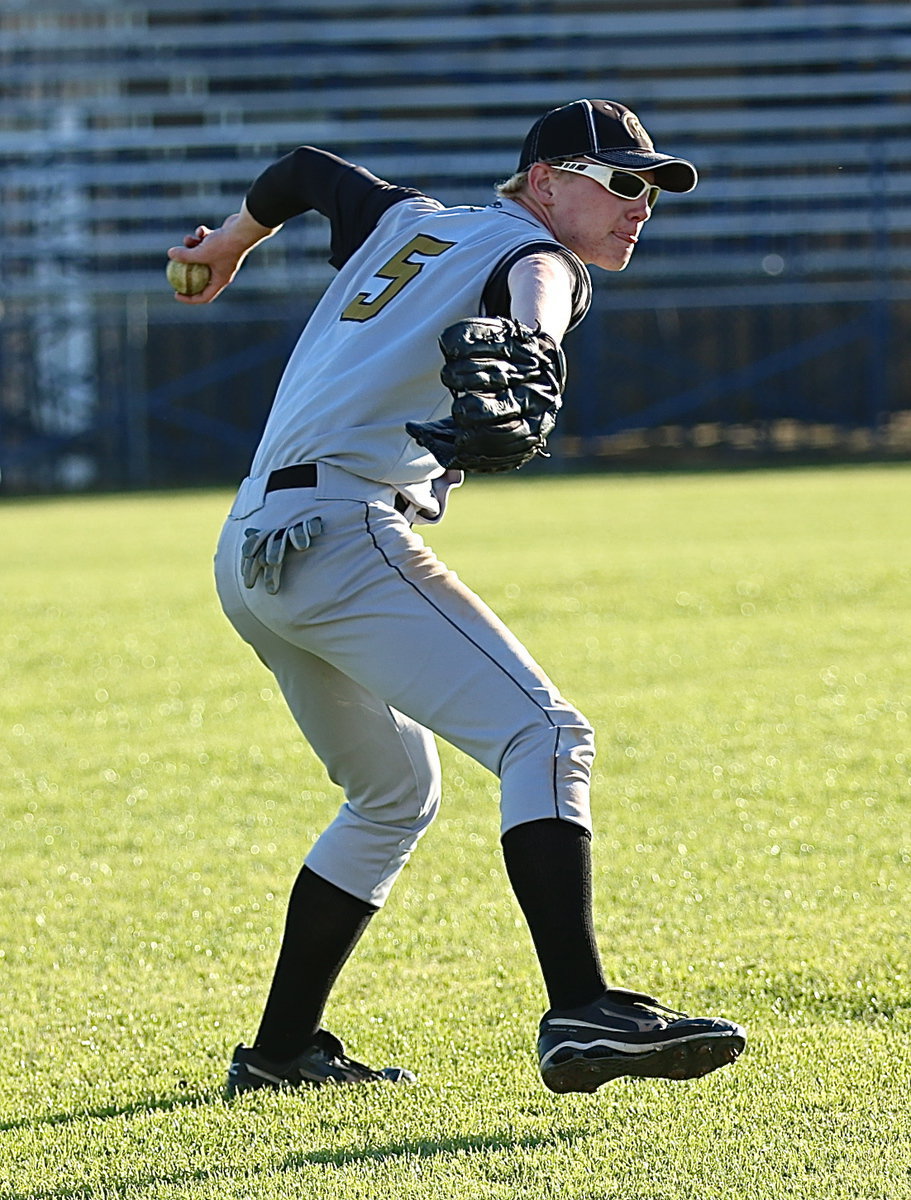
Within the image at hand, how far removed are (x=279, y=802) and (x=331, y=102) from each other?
29.0 m

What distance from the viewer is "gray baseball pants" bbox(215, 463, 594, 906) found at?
9.66 ft

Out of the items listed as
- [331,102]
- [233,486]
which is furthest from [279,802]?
[331,102]

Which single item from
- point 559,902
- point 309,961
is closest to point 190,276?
point 309,961

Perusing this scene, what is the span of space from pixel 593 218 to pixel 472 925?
6.70 ft

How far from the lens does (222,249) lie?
12.4 ft

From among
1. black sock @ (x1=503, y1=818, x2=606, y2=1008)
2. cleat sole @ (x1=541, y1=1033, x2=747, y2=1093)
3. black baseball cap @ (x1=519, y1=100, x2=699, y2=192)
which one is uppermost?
black baseball cap @ (x1=519, y1=100, x2=699, y2=192)

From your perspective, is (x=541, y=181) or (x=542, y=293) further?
(x=541, y=181)

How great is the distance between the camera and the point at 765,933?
169 inches

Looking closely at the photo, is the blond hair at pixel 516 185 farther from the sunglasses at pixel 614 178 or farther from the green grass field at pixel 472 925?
the green grass field at pixel 472 925

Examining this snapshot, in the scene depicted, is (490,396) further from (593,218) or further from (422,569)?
(593,218)

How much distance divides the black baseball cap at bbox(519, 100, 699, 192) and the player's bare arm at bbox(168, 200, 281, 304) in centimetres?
83

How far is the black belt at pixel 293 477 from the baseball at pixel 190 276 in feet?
2.64

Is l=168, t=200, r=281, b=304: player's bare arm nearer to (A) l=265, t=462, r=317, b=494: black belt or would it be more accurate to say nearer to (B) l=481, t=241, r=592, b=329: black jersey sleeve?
(A) l=265, t=462, r=317, b=494: black belt

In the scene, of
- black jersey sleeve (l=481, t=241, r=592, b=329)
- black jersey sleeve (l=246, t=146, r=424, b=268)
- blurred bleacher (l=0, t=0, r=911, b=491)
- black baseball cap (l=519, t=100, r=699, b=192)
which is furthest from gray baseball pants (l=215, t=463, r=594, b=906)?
blurred bleacher (l=0, t=0, r=911, b=491)
